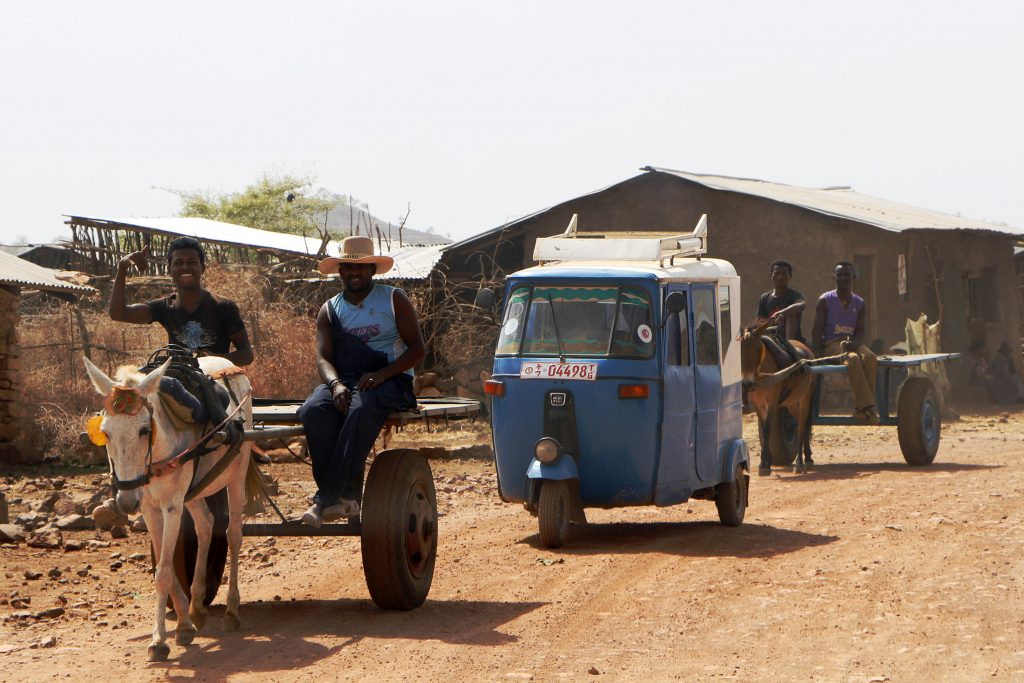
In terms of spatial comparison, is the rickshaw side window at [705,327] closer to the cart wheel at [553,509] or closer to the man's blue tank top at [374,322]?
the cart wheel at [553,509]

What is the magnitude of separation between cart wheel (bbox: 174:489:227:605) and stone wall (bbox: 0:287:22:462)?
1015 centimetres

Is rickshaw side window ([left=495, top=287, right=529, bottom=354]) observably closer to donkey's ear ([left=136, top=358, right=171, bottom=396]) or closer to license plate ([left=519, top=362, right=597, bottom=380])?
license plate ([left=519, top=362, right=597, bottom=380])

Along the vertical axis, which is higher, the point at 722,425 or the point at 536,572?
the point at 722,425

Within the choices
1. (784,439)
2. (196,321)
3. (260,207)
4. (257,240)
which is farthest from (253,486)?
(260,207)

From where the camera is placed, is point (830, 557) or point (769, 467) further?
point (769, 467)

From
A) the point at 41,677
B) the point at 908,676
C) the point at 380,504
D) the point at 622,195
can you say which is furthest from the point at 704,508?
the point at 622,195

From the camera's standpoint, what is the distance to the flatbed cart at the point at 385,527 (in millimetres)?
8336

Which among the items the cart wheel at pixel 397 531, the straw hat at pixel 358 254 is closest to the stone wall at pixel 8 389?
the straw hat at pixel 358 254

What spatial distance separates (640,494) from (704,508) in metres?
3.25

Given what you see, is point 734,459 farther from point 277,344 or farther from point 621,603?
point 277,344

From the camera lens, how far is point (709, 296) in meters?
12.0

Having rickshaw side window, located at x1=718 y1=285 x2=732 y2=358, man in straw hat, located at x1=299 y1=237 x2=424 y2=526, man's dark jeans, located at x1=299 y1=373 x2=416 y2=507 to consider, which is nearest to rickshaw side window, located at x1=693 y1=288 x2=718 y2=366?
rickshaw side window, located at x1=718 y1=285 x2=732 y2=358

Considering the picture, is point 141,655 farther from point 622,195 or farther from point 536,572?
point 622,195

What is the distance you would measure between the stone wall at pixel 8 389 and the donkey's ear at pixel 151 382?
38.2ft
